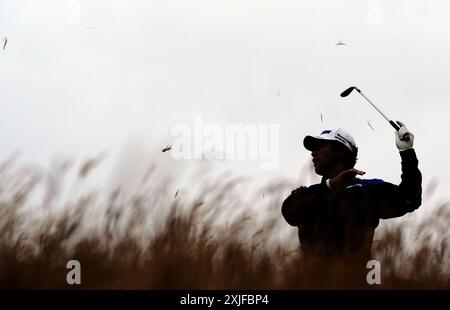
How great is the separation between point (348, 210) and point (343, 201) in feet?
0.79

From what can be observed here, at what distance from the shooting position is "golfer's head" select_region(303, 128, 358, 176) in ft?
17.7

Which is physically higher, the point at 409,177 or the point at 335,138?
the point at 335,138

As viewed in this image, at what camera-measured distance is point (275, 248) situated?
4.13 meters

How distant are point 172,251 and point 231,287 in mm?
318

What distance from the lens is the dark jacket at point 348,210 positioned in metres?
4.42

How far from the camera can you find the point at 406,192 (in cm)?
507

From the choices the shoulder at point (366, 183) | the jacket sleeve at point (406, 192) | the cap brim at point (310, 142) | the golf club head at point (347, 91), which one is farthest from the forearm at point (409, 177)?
the golf club head at point (347, 91)

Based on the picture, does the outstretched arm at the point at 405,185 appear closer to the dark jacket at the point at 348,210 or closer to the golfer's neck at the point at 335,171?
the dark jacket at the point at 348,210

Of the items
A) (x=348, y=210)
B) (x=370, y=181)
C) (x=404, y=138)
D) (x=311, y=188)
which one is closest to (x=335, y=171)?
(x=370, y=181)

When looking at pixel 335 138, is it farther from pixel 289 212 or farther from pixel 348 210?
pixel 289 212

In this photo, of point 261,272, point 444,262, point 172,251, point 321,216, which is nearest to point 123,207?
point 172,251
